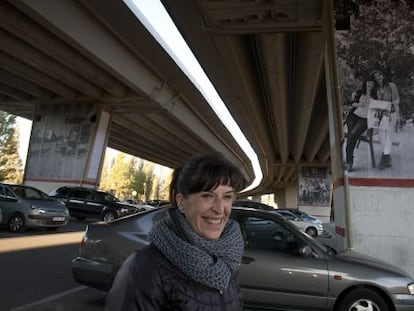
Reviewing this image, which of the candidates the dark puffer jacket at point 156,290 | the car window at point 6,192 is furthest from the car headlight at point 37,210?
the dark puffer jacket at point 156,290

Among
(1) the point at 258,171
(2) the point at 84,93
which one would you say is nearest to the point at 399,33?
(2) the point at 84,93

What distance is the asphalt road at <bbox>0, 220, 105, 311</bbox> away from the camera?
6.35m

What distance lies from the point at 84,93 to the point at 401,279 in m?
27.5

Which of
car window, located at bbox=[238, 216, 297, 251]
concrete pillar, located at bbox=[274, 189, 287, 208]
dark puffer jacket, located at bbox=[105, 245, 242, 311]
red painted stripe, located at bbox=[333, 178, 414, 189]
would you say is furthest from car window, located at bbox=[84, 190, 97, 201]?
concrete pillar, located at bbox=[274, 189, 287, 208]

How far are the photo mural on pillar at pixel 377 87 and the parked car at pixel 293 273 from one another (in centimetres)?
517

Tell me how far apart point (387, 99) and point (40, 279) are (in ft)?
27.2

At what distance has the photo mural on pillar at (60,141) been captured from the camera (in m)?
31.3

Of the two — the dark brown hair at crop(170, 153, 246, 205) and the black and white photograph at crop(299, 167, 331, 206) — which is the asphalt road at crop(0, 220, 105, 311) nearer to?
the dark brown hair at crop(170, 153, 246, 205)

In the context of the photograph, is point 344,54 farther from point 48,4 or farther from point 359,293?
point 48,4

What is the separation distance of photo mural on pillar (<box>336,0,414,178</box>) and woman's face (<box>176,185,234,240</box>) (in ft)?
31.2

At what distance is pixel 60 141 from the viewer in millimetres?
32531

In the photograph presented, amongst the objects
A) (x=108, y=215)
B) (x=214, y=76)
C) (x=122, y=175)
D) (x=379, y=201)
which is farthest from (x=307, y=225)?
(x=122, y=175)

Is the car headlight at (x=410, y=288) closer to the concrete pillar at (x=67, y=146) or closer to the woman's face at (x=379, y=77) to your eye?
the woman's face at (x=379, y=77)

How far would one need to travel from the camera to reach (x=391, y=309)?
5672 millimetres
